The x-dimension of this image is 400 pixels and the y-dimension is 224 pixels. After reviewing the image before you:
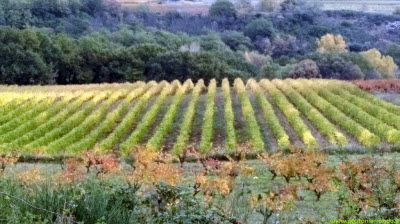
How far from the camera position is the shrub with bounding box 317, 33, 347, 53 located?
74.9 metres

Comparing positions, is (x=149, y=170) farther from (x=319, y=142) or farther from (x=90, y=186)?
(x=319, y=142)

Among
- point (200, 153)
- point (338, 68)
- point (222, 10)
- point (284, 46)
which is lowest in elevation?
point (284, 46)

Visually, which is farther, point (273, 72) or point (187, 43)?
point (187, 43)

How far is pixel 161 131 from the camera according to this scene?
2597cm

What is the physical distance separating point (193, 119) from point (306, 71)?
29.6 metres

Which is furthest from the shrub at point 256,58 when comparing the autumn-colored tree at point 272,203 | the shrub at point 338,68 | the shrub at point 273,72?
the autumn-colored tree at point 272,203

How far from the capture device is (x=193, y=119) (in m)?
30.0

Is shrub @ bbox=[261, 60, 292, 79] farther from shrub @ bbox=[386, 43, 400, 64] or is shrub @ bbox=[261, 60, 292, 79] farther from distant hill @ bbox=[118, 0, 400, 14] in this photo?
distant hill @ bbox=[118, 0, 400, 14]

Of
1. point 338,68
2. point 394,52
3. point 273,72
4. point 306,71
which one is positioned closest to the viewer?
point 306,71

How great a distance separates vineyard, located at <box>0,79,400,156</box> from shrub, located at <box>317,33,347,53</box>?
123 ft

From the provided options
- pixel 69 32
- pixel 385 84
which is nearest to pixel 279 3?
pixel 69 32

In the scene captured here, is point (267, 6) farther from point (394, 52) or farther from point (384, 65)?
point (384, 65)

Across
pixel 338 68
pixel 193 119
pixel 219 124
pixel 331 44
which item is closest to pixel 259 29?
pixel 331 44

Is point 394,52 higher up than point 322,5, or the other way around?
point 322,5
